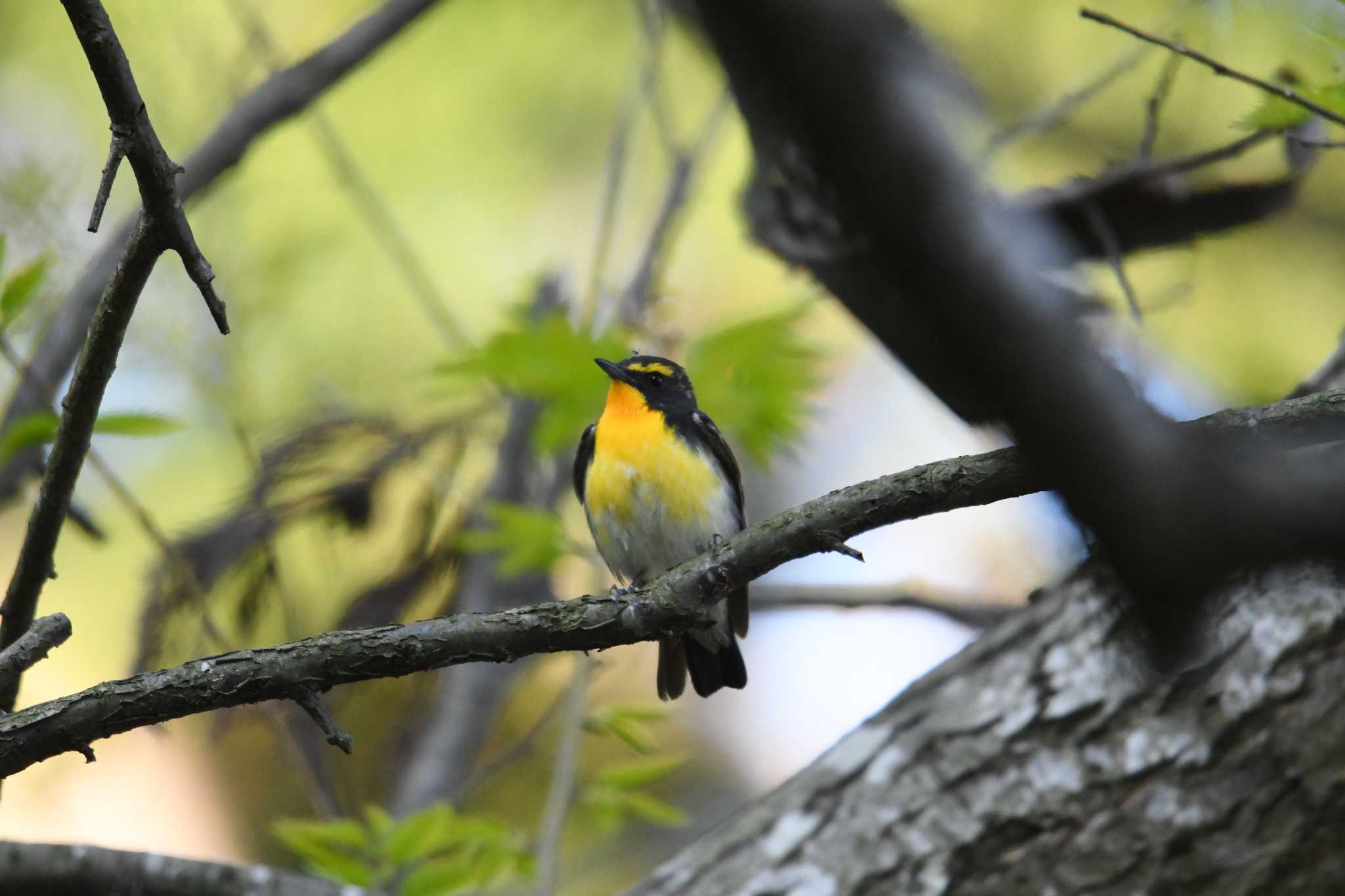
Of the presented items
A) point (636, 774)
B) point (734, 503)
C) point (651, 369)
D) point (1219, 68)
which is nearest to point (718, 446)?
point (734, 503)

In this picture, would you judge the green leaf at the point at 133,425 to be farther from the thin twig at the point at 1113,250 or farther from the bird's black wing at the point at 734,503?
the thin twig at the point at 1113,250

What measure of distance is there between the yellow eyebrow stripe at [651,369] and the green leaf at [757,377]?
361 mm

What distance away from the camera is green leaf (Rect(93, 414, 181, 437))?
11.5ft

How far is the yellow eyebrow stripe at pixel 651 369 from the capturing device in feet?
19.1

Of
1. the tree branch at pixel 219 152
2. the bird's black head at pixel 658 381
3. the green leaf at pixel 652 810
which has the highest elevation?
the tree branch at pixel 219 152

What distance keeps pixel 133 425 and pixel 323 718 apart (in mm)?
1418

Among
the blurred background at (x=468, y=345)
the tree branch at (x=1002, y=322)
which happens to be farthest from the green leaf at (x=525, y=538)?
the tree branch at (x=1002, y=322)

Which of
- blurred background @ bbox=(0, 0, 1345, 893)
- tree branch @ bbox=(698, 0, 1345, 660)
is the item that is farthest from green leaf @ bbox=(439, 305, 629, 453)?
tree branch @ bbox=(698, 0, 1345, 660)

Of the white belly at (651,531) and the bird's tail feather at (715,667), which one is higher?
the white belly at (651,531)

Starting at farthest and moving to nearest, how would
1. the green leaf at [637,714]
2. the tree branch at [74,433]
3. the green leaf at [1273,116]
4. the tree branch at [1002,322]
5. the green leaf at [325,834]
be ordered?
the green leaf at [637,714] → the green leaf at [325,834] → the green leaf at [1273,116] → the tree branch at [74,433] → the tree branch at [1002,322]

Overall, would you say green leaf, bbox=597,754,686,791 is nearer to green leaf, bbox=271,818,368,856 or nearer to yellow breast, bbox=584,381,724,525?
green leaf, bbox=271,818,368,856

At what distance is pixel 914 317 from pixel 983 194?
169 millimetres

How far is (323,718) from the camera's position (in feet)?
8.42

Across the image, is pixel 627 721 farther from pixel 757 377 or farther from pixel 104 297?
pixel 104 297
